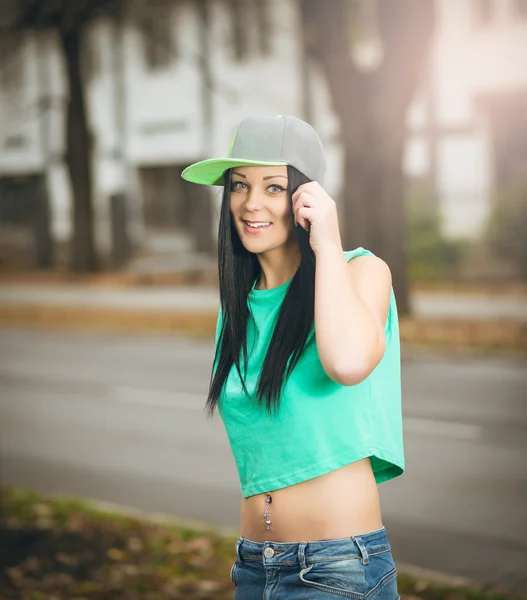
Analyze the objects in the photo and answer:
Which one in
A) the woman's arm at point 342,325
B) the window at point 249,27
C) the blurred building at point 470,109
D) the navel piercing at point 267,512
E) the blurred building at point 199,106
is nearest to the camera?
the woman's arm at point 342,325

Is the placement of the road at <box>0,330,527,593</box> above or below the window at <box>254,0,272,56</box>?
below

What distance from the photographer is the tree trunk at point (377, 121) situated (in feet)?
43.6

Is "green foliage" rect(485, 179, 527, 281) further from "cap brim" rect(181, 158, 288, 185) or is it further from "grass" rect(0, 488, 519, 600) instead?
"cap brim" rect(181, 158, 288, 185)

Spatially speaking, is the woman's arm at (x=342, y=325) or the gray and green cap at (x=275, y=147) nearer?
the woman's arm at (x=342, y=325)

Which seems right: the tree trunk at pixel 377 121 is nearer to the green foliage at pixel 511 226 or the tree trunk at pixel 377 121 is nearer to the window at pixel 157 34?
the green foliage at pixel 511 226

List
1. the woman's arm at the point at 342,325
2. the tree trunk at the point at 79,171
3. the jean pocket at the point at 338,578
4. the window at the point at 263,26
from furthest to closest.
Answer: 1. the window at the point at 263,26
2. the tree trunk at the point at 79,171
3. the jean pocket at the point at 338,578
4. the woman's arm at the point at 342,325

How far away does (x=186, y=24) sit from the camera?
18.9 m

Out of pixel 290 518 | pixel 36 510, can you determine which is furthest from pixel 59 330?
pixel 290 518

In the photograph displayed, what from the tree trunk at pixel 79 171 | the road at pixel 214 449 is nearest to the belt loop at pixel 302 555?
the road at pixel 214 449

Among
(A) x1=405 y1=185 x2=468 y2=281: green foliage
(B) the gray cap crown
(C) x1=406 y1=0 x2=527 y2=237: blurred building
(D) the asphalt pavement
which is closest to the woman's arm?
(B) the gray cap crown

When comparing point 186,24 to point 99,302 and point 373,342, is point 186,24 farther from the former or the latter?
point 373,342

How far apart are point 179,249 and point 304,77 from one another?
158 inches

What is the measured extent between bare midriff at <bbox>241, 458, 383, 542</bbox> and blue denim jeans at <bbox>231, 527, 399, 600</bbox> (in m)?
0.02

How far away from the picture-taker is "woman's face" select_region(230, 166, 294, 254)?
209 cm
